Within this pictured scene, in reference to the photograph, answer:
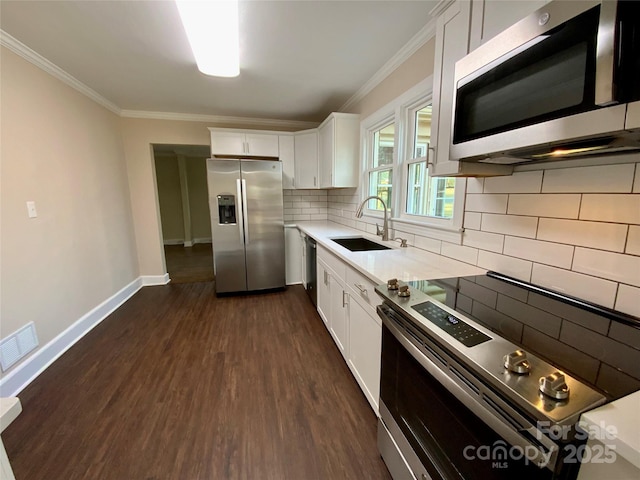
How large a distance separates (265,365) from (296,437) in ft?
2.20

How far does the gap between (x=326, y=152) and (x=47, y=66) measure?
8.47ft

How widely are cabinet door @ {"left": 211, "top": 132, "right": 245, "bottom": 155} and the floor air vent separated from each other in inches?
99.3

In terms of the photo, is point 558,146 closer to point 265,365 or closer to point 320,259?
point 320,259

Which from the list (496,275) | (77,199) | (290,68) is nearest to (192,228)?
(77,199)

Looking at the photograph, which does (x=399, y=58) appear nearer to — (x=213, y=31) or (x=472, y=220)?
(x=213, y=31)

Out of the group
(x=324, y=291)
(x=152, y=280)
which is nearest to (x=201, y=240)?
(x=152, y=280)

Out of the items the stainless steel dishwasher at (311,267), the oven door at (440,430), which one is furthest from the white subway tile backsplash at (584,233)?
the stainless steel dishwasher at (311,267)

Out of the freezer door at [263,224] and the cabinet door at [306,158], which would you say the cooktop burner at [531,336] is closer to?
the freezer door at [263,224]

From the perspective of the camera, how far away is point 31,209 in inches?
77.8

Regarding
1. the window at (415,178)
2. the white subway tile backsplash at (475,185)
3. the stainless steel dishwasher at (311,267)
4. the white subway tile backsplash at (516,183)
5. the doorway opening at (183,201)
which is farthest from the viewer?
the doorway opening at (183,201)

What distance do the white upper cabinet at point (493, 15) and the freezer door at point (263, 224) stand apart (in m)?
2.43

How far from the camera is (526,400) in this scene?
0.52m

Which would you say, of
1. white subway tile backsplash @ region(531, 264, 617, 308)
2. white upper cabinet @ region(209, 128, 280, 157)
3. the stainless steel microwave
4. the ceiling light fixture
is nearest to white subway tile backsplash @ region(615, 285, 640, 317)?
white subway tile backsplash @ region(531, 264, 617, 308)

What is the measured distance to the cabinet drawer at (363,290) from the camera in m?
1.39
